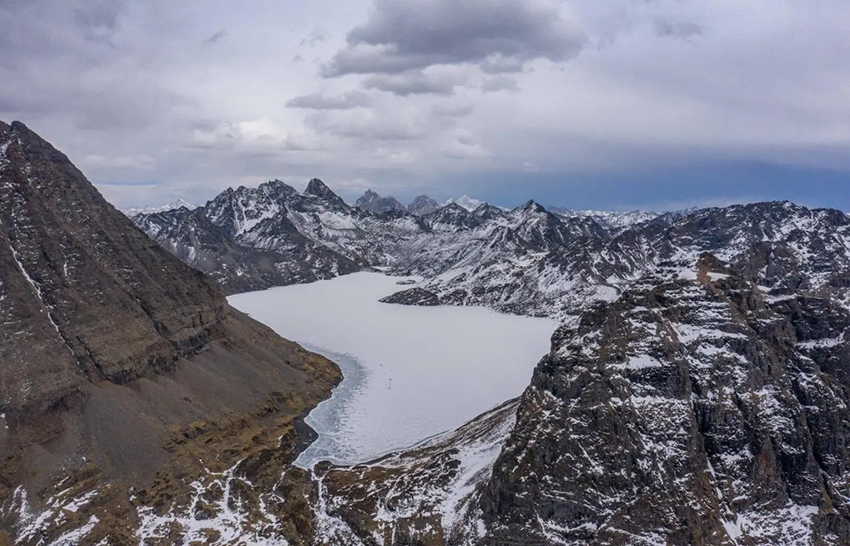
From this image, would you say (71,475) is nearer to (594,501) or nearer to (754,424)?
(594,501)

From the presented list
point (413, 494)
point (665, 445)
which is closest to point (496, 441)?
point (413, 494)

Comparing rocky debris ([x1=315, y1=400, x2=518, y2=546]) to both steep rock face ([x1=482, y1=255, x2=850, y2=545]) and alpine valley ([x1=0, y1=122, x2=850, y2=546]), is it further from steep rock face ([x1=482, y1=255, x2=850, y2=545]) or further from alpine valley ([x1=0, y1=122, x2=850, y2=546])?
steep rock face ([x1=482, y1=255, x2=850, y2=545])

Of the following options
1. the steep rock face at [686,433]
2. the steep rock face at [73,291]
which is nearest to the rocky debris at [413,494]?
the steep rock face at [686,433]

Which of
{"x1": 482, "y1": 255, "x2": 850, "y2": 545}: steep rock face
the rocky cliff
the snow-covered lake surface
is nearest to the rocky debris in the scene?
the rocky cliff

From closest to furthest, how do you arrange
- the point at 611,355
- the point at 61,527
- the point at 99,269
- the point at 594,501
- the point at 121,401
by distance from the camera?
the point at 594,501 → the point at 61,527 → the point at 611,355 → the point at 121,401 → the point at 99,269

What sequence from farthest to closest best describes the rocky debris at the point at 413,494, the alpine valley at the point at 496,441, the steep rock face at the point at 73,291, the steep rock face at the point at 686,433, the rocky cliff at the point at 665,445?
1. the steep rock face at the point at 73,291
2. the rocky debris at the point at 413,494
3. the alpine valley at the point at 496,441
4. the rocky cliff at the point at 665,445
5. the steep rock face at the point at 686,433

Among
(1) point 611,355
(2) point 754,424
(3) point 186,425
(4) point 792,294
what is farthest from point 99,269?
(4) point 792,294

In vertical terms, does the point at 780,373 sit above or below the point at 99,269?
below

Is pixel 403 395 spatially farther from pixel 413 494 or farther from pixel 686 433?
pixel 686 433

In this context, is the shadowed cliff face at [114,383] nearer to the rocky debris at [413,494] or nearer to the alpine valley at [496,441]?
the alpine valley at [496,441]
